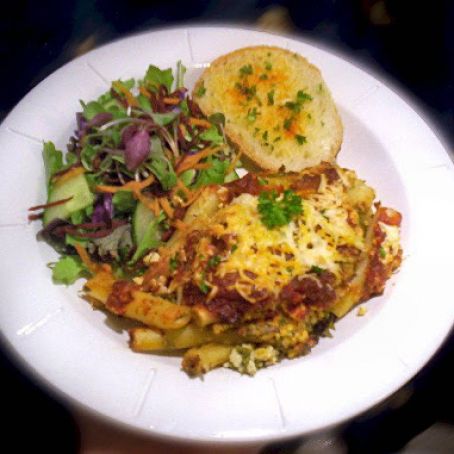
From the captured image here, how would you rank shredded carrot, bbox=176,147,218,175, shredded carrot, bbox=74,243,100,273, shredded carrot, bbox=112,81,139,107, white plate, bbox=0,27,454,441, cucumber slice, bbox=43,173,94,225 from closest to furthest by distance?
white plate, bbox=0,27,454,441
shredded carrot, bbox=74,243,100,273
cucumber slice, bbox=43,173,94,225
shredded carrot, bbox=176,147,218,175
shredded carrot, bbox=112,81,139,107

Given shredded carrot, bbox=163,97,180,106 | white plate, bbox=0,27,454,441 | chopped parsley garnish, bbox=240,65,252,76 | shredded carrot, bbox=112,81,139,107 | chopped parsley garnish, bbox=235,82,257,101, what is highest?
shredded carrot, bbox=112,81,139,107

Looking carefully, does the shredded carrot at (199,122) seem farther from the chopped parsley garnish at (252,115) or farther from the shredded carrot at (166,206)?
the shredded carrot at (166,206)

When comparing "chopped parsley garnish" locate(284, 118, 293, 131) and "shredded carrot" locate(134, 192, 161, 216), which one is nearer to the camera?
"shredded carrot" locate(134, 192, 161, 216)

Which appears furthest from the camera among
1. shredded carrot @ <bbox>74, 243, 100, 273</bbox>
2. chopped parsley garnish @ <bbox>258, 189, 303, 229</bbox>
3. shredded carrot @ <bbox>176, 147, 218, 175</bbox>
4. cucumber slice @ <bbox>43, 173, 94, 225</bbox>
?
shredded carrot @ <bbox>176, 147, 218, 175</bbox>

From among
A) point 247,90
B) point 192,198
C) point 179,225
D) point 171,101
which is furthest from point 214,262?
point 247,90

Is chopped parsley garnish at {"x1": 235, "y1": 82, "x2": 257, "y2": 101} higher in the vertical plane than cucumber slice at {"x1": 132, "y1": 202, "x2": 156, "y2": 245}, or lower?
higher

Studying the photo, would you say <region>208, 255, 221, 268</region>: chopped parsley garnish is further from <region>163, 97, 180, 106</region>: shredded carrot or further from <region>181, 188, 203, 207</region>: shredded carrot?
<region>163, 97, 180, 106</region>: shredded carrot

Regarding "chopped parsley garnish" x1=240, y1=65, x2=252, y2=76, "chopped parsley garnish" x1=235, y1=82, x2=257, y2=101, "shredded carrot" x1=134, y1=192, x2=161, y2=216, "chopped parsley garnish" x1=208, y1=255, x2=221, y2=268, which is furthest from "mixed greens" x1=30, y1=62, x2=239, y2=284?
"chopped parsley garnish" x1=208, y1=255, x2=221, y2=268
